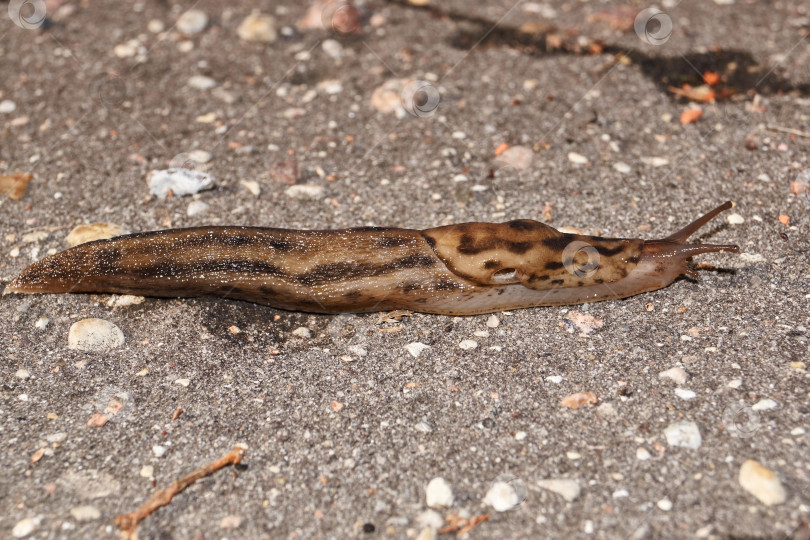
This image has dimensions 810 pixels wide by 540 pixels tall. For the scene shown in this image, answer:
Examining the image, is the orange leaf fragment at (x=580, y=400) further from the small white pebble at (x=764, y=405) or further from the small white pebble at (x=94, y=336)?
the small white pebble at (x=94, y=336)

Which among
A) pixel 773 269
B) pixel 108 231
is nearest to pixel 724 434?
pixel 773 269

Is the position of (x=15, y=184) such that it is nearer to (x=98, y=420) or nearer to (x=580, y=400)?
(x=98, y=420)

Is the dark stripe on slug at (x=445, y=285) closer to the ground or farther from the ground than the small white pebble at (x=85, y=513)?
farther from the ground

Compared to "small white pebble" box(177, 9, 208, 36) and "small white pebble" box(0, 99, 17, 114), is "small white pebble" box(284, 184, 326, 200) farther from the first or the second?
"small white pebble" box(0, 99, 17, 114)

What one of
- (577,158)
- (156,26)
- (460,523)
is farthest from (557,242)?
(156,26)

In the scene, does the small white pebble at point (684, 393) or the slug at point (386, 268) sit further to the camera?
the slug at point (386, 268)

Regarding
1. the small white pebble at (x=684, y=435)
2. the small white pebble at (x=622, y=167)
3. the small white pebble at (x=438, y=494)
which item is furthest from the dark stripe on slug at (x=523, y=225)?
the small white pebble at (x=438, y=494)
